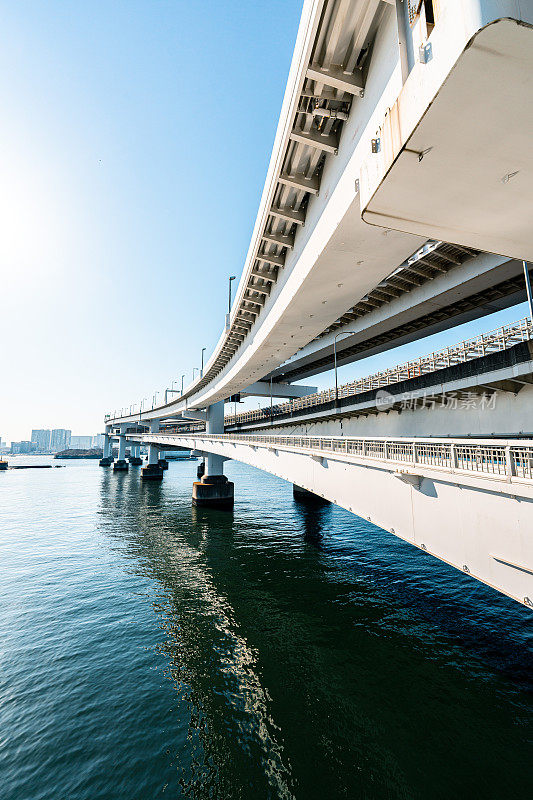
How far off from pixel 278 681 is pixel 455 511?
666cm

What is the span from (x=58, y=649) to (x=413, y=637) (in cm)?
1150

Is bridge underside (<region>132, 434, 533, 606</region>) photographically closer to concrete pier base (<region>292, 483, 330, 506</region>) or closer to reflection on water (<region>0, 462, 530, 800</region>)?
reflection on water (<region>0, 462, 530, 800</region>)

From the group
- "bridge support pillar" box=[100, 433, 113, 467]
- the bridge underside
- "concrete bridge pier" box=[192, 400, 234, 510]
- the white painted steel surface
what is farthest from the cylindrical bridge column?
the white painted steel surface

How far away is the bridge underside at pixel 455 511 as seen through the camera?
6.21m

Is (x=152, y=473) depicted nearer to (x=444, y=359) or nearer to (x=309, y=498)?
(x=309, y=498)

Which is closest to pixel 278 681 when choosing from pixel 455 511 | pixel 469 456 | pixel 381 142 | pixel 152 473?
pixel 455 511

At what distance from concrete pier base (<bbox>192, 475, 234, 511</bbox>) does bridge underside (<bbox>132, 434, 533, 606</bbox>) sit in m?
27.6

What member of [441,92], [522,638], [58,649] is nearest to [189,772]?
[58,649]

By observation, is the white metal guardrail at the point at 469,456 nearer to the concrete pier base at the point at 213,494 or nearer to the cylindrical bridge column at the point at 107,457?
the concrete pier base at the point at 213,494

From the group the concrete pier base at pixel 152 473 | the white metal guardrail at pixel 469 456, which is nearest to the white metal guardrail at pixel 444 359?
the white metal guardrail at pixel 469 456

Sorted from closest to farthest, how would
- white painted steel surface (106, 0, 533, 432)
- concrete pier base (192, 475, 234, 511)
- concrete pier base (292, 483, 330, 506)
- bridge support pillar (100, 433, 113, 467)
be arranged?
white painted steel surface (106, 0, 533, 432) < concrete pier base (292, 483, 330, 506) < concrete pier base (192, 475, 234, 511) < bridge support pillar (100, 433, 113, 467)

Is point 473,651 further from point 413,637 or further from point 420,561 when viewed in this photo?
point 420,561

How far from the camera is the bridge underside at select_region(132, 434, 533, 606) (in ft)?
20.4

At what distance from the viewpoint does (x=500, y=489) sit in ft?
21.1
